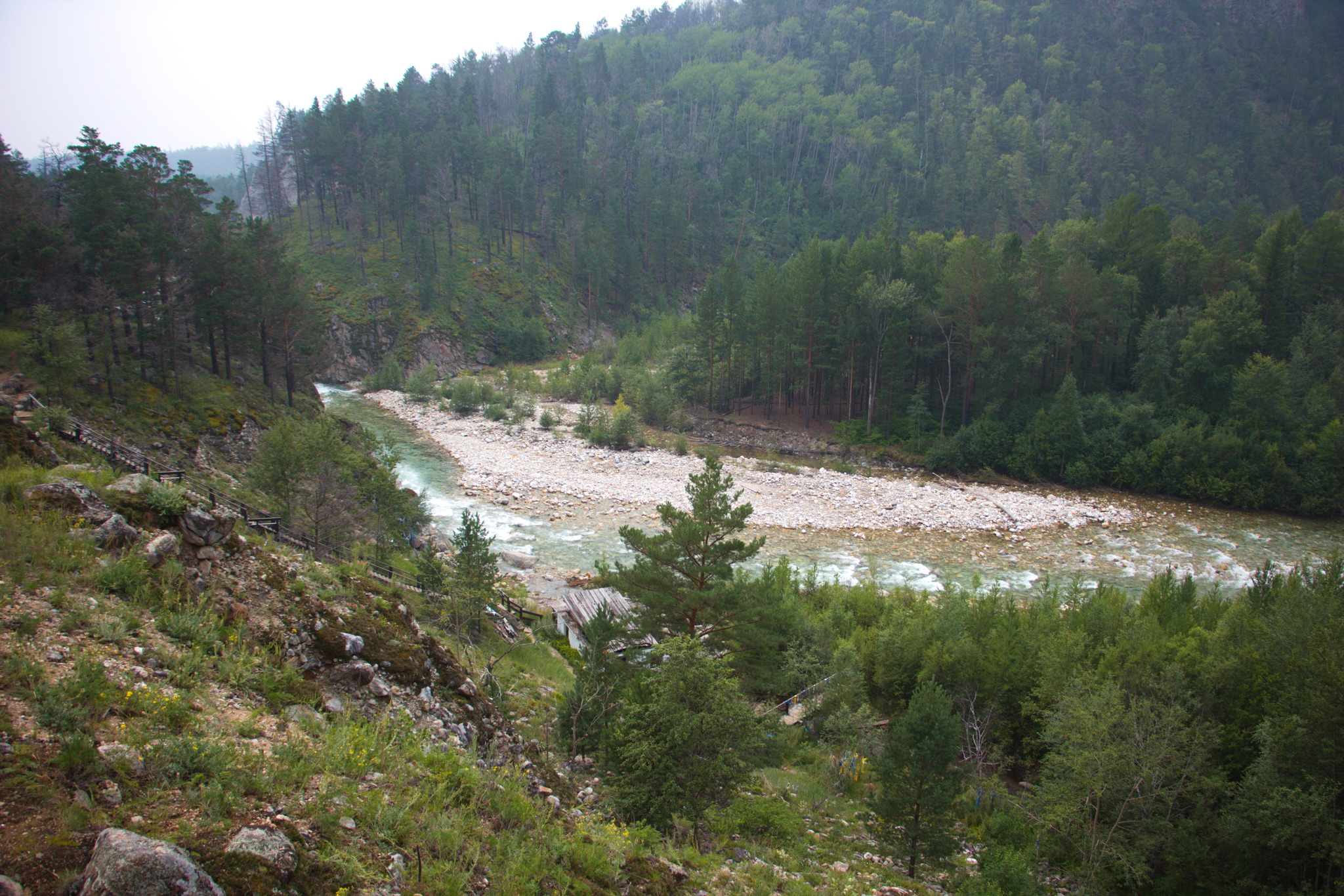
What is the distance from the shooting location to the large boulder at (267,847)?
12.8 feet

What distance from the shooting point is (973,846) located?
436 inches

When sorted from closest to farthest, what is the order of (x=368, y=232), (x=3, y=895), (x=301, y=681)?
1. (x=3, y=895)
2. (x=301, y=681)
3. (x=368, y=232)

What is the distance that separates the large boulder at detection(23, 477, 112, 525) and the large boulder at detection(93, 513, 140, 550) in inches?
4.1

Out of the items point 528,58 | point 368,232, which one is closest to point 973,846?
point 368,232

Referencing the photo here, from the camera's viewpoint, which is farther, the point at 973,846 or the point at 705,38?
the point at 705,38

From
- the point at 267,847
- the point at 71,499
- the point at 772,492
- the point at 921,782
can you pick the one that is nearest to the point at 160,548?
the point at 71,499

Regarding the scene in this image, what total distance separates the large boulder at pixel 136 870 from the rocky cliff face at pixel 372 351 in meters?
59.9

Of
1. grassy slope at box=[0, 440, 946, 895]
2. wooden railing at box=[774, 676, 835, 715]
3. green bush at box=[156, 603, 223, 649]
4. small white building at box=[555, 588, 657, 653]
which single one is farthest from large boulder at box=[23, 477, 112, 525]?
wooden railing at box=[774, 676, 835, 715]

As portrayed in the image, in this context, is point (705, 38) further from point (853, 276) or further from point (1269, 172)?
point (853, 276)

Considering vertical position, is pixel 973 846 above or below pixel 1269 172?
below

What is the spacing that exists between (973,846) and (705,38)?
14781cm

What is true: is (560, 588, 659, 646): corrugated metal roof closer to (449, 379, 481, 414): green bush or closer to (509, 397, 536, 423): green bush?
(509, 397, 536, 423): green bush

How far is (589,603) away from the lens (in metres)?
18.2

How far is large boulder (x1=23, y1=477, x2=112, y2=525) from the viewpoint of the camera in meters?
6.45
